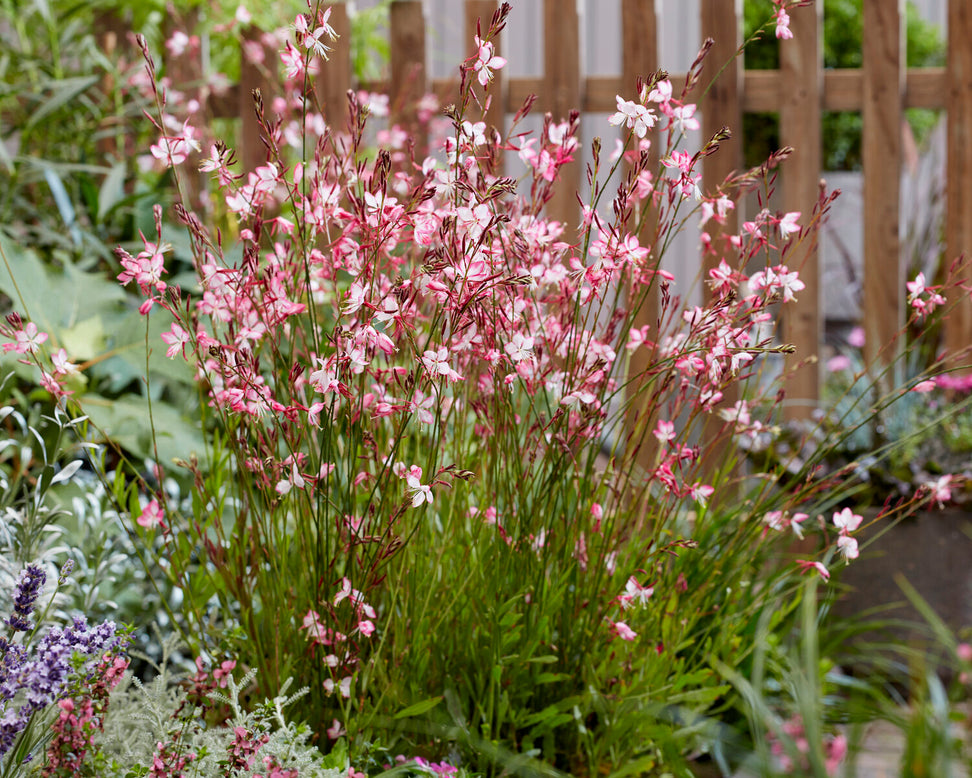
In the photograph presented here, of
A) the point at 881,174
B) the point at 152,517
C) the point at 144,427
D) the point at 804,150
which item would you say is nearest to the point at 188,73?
the point at 144,427

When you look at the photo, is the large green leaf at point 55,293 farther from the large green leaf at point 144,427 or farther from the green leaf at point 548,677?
the green leaf at point 548,677

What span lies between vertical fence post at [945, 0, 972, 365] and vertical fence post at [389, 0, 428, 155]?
62.0 inches

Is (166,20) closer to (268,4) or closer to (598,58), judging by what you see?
(268,4)

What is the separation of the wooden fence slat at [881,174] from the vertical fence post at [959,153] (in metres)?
0.14

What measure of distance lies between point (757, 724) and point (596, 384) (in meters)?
0.60

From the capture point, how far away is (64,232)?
2.74 meters

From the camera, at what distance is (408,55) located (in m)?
2.94

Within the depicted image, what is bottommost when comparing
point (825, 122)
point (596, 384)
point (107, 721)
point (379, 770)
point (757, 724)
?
point (379, 770)

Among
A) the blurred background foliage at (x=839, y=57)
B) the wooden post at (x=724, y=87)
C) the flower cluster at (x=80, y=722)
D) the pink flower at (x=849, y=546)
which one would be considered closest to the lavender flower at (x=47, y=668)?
the flower cluster at (x=80, y=722)

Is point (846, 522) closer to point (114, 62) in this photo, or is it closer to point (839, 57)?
point (114, 62)

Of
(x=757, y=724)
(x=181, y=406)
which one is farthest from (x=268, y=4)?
(x=757, y=724)

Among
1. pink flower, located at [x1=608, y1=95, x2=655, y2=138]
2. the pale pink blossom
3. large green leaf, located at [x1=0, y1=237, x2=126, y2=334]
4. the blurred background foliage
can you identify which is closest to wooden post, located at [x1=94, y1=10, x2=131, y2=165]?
large green leaf, located at [x1=0, y1=237, x2=126, y2=334]

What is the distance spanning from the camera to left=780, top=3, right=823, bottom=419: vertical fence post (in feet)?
8.70

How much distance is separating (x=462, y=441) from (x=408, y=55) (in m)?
2.05
